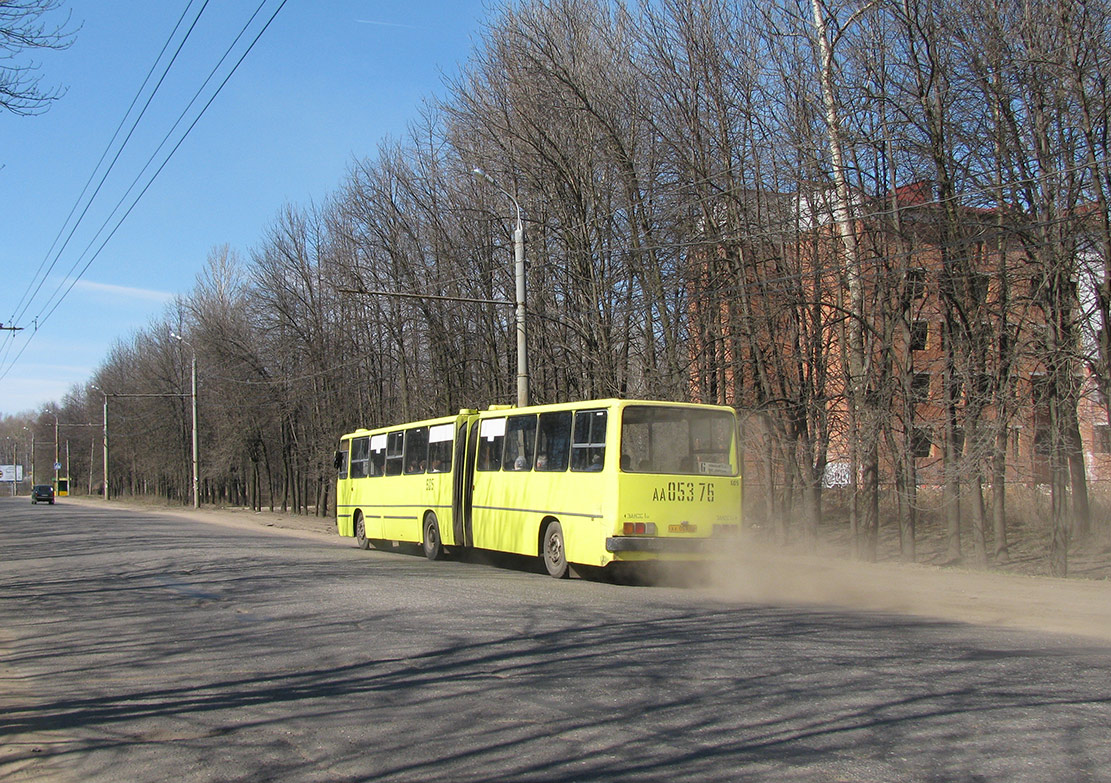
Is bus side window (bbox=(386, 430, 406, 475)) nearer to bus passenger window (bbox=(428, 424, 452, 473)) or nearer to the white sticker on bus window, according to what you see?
bus passenger window (bbox=(428, 424, 452, 473))

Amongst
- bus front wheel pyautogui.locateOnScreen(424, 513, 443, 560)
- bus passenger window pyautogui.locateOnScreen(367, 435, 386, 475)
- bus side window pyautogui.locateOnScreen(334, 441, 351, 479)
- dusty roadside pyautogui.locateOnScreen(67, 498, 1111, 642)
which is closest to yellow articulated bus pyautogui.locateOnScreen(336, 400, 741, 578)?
bus front wheel pyautogui.locateOnScreen(424, 513, 443, 560)

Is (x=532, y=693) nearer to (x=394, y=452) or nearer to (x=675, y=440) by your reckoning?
(x=675, y=440)

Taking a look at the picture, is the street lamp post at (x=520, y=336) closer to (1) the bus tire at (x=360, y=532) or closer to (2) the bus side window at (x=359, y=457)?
(2) the bus side window at (x=359, y=457)

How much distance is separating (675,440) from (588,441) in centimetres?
136

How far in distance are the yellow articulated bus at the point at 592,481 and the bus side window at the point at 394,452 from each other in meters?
2.44

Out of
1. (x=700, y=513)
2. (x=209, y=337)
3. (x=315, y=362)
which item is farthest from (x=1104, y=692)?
(x=209, y=337)

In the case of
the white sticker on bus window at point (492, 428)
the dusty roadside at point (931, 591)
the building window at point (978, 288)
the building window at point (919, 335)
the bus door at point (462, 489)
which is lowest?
the dusty roadside at point (931, 591)

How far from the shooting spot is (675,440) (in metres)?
15.8

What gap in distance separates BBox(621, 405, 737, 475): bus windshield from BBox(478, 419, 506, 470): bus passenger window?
13.0ft

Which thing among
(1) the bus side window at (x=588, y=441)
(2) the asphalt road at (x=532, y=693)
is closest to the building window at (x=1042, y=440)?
(2) the asphalt road at (x=532, y=693)

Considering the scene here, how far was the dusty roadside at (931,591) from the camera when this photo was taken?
12.3m

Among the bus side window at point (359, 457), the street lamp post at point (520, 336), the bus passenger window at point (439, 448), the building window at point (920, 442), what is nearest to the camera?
the building window at point (920, 442)

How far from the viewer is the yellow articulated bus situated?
1533 centimetres

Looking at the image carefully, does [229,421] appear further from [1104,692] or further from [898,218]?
[1104,692]
